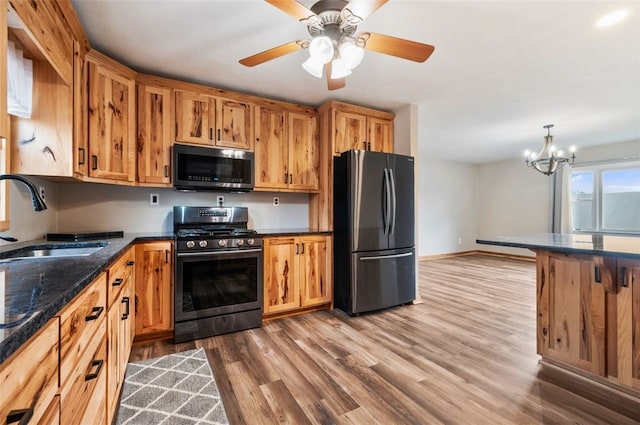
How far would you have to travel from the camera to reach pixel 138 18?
192 cm

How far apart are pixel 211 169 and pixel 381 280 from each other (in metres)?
2.13

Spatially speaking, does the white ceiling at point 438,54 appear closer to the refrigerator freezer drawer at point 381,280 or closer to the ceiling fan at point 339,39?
the ceiling fan at point 339,39

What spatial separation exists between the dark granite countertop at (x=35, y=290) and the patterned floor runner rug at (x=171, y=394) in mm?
906

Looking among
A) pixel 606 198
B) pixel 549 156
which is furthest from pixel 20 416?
pixel 606 198

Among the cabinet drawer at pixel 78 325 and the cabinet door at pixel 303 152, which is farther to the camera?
the cabinet door at pixel 303 152

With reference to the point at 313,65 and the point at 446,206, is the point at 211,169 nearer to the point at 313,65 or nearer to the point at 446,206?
the point at 313,65

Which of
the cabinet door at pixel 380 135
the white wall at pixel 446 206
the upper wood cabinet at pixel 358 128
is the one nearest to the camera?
the upper wood cabinet at pixel 358 128

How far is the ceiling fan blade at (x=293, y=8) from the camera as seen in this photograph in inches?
55.8

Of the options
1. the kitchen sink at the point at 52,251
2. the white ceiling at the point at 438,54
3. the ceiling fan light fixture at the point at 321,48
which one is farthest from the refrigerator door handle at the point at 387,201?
the kitchen sink at the point at 52,251

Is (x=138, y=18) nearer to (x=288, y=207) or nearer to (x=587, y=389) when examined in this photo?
(x=288, y=207)

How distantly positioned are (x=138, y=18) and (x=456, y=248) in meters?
7.35

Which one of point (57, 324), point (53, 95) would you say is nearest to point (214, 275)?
point (53, 95)

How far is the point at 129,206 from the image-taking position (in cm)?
283

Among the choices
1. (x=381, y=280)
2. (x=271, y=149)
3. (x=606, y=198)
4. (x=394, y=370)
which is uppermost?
(x=271, y=149)
